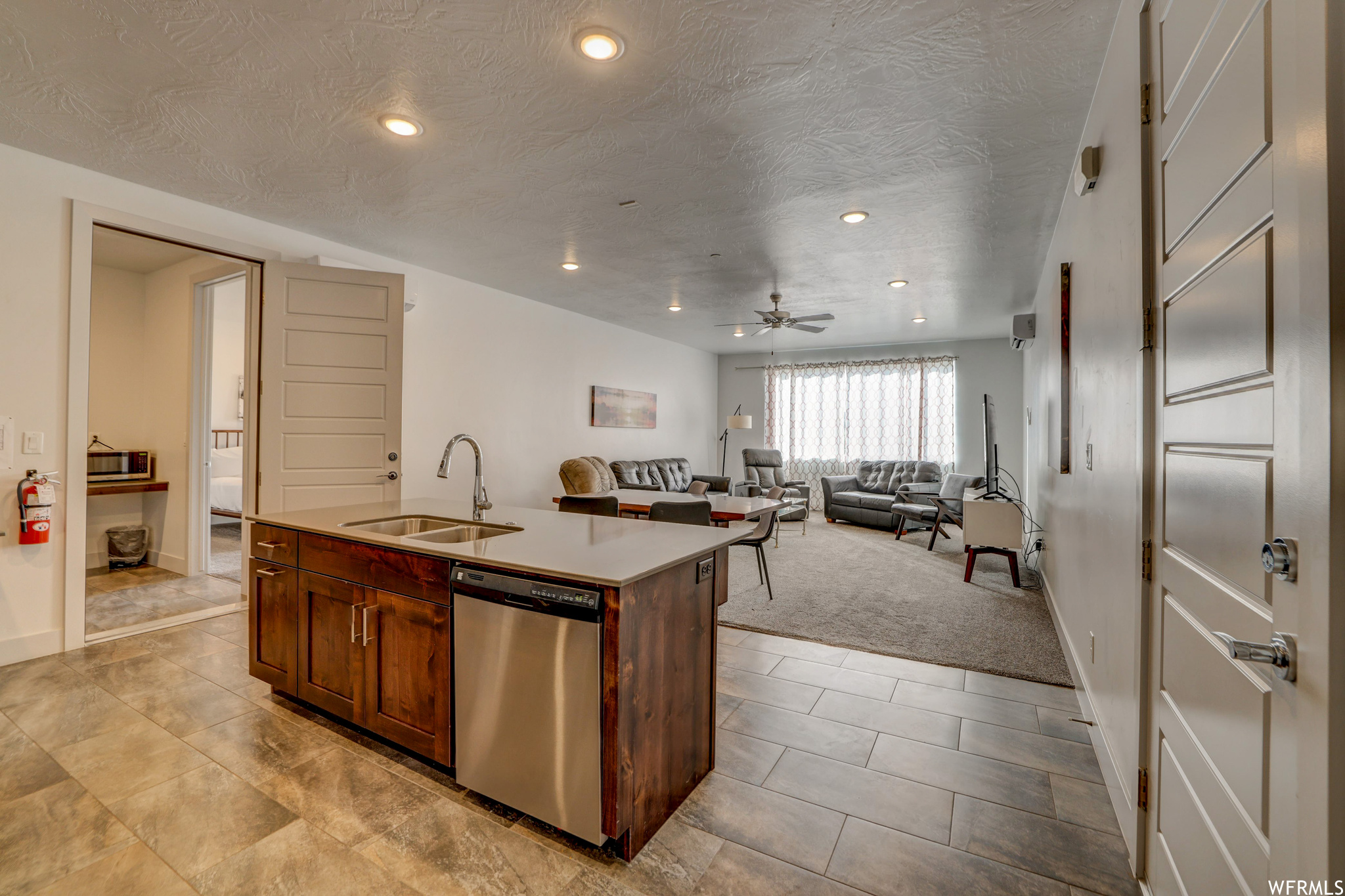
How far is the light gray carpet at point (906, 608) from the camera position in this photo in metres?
3.19

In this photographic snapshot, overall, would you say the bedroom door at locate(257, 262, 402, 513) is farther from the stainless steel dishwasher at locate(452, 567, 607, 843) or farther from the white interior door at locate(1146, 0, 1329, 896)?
the white interior door at locate(1146, 0, 1329, 896)

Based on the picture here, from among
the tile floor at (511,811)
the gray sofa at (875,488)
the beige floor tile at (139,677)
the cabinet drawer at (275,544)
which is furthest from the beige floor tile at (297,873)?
the gray sofa at (875,488)

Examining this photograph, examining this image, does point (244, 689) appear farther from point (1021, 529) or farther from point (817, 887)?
point (1021, 529)

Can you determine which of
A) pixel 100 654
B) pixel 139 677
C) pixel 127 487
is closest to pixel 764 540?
pixel 139 677

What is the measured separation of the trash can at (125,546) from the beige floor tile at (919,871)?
588 centimetres

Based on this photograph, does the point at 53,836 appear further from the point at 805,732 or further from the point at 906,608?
the point at 906,608

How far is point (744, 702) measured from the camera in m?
2.61

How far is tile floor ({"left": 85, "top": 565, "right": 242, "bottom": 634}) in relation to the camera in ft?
11.8

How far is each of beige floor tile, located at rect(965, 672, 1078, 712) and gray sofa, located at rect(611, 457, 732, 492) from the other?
4163mm

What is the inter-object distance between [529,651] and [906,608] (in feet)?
10.2

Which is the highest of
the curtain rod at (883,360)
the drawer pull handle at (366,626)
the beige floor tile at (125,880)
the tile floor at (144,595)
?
the curtain rod at (883,360)

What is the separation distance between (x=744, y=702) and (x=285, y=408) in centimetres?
333

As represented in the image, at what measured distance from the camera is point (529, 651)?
1.67 m

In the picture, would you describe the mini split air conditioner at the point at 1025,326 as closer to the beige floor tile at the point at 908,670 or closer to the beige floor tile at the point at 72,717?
the beige floor tile at the point at 908,670
